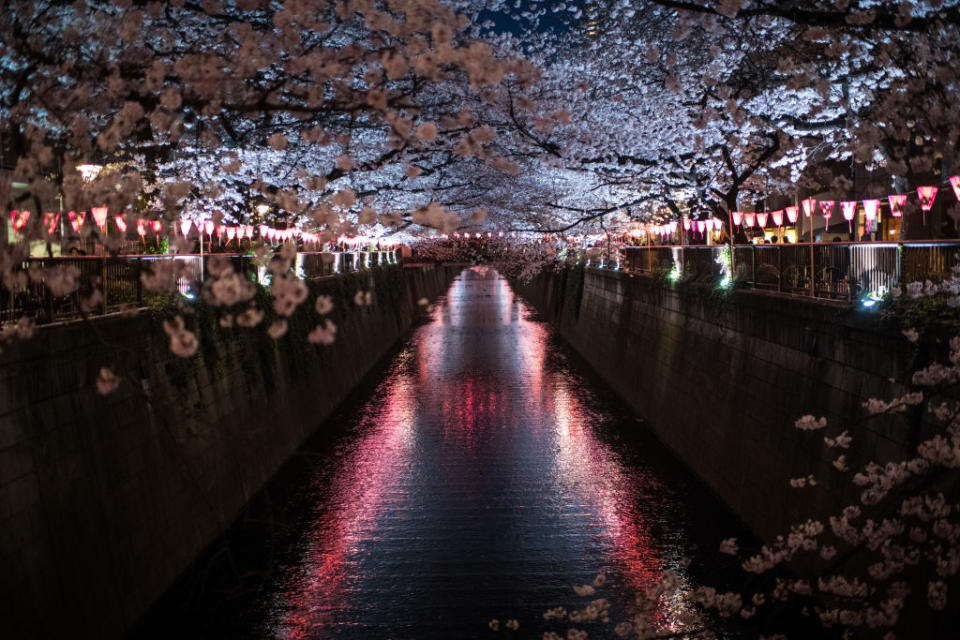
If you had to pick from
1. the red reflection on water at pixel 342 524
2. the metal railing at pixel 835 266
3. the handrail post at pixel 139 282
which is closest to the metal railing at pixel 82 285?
the handrail post at pixel 139 282

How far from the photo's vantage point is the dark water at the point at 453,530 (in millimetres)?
9906

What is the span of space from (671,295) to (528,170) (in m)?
7.91

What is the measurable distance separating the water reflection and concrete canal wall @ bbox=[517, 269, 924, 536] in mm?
1040

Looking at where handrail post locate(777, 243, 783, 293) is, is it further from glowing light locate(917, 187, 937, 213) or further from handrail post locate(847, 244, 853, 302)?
glowing light locate(917, 187, 937, 213)

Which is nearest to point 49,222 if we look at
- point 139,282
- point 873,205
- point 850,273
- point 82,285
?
point 82,285

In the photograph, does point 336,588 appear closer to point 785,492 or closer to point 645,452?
point 785,492

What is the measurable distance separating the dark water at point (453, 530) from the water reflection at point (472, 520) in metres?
0.03

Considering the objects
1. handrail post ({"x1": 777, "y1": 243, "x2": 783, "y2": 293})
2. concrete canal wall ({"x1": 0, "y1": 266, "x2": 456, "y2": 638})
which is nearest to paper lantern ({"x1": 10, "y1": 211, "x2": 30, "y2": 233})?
concrete canal wall ({"x1": 0, "y1": 266, "x2": 456, "y2": 638})

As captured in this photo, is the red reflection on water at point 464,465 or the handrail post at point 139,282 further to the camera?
the red reflection on water at point 464,465

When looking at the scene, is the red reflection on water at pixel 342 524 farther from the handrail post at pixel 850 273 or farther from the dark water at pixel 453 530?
the handrail post at pixel 850 273

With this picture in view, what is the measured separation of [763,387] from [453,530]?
499cm

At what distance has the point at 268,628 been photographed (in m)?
9.62

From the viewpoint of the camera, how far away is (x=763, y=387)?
12008 mm

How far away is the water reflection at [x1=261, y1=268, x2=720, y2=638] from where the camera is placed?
10.1m
